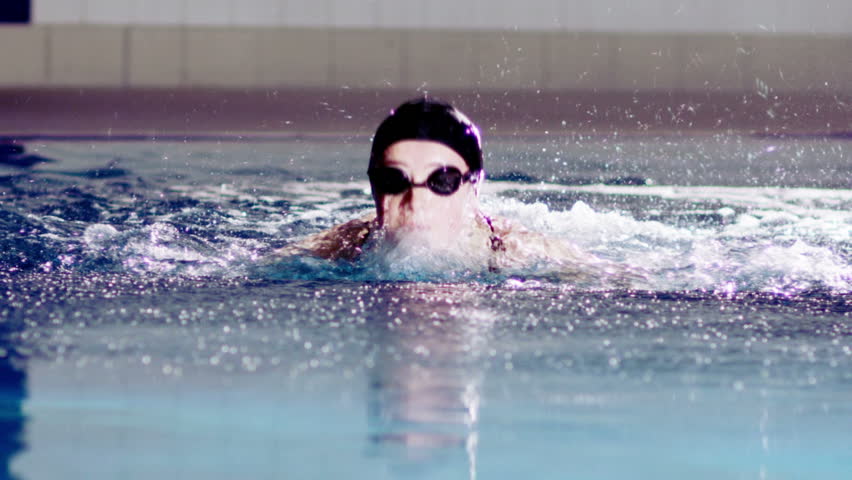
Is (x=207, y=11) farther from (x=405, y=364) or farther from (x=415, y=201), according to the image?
(x=405, y=364)

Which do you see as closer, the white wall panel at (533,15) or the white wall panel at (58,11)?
the white wall panel at (58,11)

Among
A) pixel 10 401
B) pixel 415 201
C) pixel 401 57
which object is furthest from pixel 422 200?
pixel 401 57

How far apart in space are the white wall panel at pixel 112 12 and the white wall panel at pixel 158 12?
80 mm

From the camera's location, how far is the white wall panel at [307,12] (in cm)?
1262

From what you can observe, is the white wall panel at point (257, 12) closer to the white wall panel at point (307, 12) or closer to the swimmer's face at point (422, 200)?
the white wall panel at point (307, 12)

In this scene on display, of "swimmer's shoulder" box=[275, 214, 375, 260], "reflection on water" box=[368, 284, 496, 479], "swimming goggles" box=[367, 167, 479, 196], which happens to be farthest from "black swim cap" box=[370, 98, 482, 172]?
"reflection on water" box=[368, 284, 496, 479]

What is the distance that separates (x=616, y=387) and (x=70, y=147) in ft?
22.9

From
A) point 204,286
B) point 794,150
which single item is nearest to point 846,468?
point 204,286

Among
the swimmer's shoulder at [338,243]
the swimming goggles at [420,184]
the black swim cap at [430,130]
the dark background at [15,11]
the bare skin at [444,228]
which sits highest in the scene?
the dark background at [15,11]

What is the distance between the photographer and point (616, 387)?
147cm

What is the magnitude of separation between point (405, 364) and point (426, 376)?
0.08m

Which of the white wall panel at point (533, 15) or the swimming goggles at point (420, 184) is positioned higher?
the white wall panel at point (533, 15)

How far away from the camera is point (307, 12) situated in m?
12.6

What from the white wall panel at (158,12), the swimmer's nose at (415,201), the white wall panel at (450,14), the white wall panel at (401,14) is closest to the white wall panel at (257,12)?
the white wall panel at (158,12)
